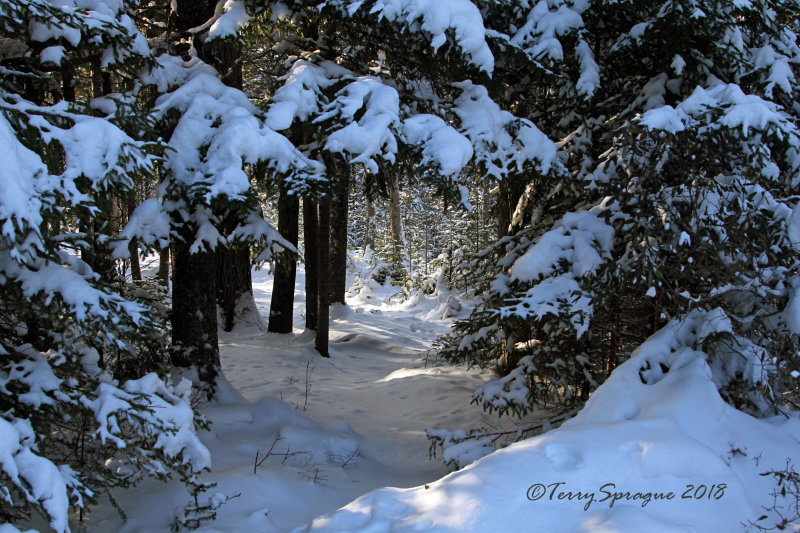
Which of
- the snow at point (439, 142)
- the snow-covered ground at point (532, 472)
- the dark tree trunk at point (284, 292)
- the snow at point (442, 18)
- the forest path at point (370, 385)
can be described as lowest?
the forest path at point (370, 385)

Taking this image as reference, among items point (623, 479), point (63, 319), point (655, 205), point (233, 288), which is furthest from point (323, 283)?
point (623, 479)

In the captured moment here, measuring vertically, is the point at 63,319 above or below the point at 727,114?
below

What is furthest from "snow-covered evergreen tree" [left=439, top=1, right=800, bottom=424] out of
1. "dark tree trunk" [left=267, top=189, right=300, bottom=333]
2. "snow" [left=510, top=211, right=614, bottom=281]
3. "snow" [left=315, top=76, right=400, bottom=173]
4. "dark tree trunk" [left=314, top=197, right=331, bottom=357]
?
"dark tree trunk" [left=267, top=189, right=300, bottom=333]

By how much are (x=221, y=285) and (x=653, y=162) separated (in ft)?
28.9

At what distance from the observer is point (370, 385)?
29.7 feet

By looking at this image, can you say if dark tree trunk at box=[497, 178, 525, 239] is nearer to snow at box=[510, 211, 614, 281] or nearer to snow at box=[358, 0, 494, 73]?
snow at box=[510, 211, 614, 281]

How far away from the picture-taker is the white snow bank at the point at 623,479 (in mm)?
2916

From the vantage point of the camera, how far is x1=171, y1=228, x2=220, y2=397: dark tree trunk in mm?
5836

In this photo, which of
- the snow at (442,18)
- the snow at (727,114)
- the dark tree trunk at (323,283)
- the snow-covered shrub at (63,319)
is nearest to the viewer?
the snow-covered shrub at (63,319)

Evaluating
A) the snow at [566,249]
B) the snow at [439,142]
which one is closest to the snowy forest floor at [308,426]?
the snow at [566,249]

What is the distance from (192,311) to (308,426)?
6.21ft

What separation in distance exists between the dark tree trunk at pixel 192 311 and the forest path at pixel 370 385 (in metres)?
1.68

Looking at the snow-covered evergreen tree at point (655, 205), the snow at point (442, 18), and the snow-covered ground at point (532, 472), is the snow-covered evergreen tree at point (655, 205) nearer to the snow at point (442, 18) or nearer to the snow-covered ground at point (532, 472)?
the snow-covered ground at point (532, 472)

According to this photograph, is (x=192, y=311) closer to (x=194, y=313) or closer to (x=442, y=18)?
(x=194, y=313)
